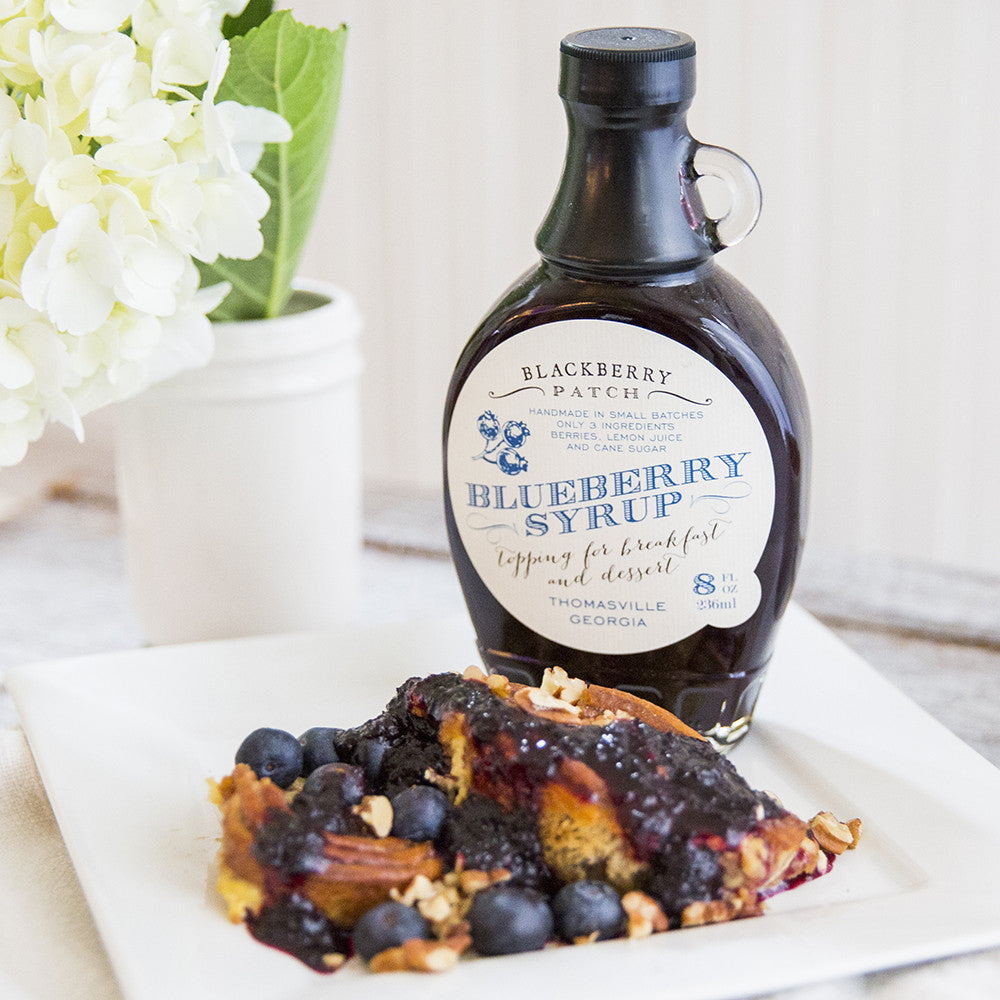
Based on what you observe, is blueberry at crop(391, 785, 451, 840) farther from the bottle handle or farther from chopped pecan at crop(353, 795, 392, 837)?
the bottle handle

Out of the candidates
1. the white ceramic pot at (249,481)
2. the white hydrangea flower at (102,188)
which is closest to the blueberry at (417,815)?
the white hydrangea flower at (102,188)

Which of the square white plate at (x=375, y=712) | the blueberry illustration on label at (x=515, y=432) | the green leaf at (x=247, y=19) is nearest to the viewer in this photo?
the square white plate at (x=375, y=712)

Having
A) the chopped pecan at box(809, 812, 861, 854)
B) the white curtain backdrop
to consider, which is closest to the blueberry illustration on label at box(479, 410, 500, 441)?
the chopped pecan at box(809, 812, 861, 854)

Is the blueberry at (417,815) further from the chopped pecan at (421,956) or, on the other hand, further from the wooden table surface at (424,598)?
the wooden table surface at (424,598)

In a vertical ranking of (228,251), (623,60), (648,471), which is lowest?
(648,471)

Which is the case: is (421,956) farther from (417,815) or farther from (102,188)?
(102,188)

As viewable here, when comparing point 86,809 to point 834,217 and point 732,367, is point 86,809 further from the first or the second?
point 834,217

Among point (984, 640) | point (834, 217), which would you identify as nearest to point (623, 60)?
point (984, 640)
